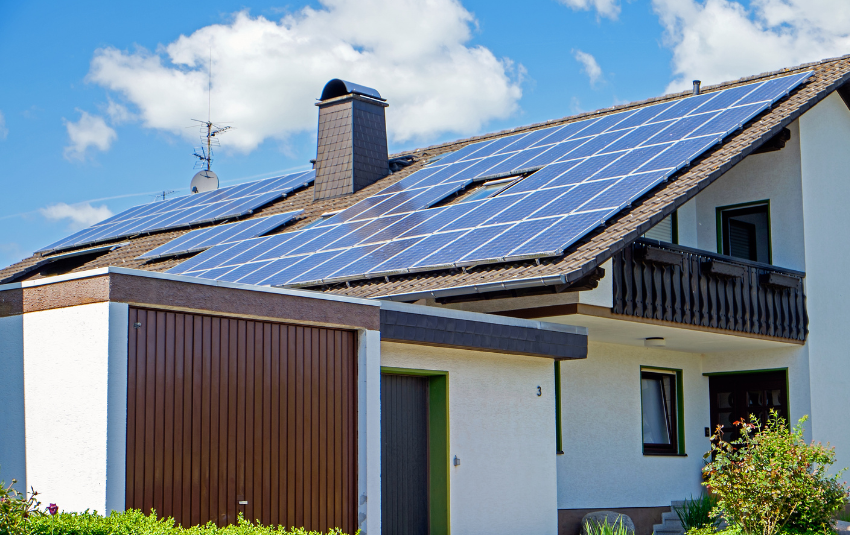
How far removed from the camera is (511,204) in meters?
14.8

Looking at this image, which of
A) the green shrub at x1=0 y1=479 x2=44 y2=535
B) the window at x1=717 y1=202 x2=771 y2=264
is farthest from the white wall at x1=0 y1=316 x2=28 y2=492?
the window at x1=717 y1=202 x2=771 y2=264

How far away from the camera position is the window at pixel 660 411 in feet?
58.2

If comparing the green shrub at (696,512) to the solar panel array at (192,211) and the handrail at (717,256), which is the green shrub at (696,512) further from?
the solar panel array at (192,211)

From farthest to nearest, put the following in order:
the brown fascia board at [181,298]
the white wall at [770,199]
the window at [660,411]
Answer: the window at [660,411] → the white wall at [770,199] → the brown fascia board at [181,298]

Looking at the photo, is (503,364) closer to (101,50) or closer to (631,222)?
(631,222)

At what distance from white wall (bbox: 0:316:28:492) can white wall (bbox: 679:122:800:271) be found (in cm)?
1243

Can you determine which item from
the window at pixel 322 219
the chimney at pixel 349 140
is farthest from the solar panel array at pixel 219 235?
the chimney at pixel 349 140

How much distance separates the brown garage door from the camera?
350 inches

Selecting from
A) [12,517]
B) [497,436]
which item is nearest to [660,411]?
[497,436]

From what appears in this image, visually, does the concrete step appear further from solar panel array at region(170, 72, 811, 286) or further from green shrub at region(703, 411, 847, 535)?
solar panel array at region(170, 72, 811, 286)

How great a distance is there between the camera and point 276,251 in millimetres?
16203

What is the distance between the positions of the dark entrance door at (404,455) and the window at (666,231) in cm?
718

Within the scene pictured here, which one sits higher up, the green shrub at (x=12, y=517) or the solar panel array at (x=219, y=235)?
Answer: the solar panel array at (x=219, y=235)

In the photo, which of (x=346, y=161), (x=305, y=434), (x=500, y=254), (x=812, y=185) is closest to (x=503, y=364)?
(x=500, y=254)
